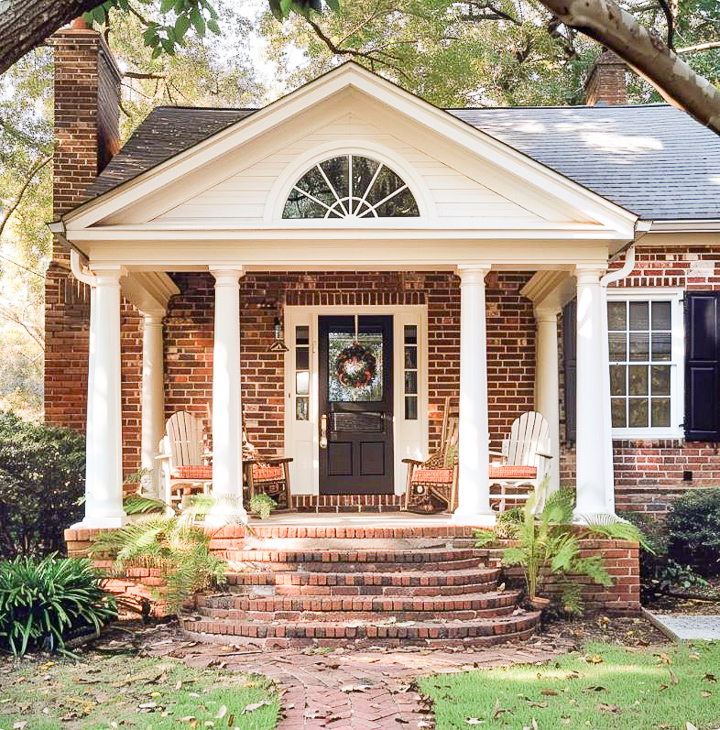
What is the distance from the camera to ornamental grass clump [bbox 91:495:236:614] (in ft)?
26.4

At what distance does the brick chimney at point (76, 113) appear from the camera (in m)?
11.9

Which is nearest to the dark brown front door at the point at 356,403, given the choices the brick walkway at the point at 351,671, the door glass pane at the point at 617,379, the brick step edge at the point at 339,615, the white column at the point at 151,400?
the white column at the point at 151,400

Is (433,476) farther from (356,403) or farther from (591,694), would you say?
(591,694)

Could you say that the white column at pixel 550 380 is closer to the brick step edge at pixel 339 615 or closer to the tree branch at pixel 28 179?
the brick step edge at pixel 339 615

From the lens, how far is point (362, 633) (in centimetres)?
753

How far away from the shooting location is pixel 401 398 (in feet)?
38.2

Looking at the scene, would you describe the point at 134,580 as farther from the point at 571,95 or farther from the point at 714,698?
the point at 571,95

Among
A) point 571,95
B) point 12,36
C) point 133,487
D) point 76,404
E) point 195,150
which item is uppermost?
point 571,95

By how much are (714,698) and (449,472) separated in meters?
4.58

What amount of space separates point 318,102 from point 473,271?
6.74 ft

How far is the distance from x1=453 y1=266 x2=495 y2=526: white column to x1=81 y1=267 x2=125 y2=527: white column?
3.09 m

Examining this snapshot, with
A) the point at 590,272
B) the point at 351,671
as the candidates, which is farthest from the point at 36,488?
the point at 590,272

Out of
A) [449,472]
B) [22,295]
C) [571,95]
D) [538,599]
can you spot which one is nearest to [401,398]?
[449,472]

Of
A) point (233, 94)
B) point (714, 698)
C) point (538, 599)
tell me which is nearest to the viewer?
point (714, 698)
